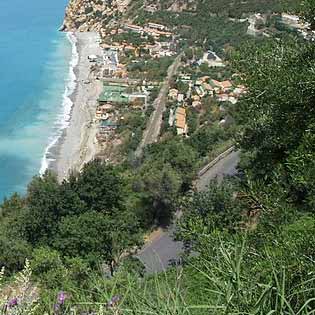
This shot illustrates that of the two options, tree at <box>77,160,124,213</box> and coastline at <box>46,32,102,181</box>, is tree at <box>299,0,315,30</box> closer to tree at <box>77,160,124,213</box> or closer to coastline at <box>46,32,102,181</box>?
tree at <box>77,160,124,213</box>

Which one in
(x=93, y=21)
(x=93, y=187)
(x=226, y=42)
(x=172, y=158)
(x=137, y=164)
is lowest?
(x=93, y=21)

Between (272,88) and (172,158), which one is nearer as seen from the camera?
(272,88)

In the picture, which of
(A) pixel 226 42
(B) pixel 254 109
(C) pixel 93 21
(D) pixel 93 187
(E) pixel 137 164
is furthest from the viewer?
(C) pixel 93 21

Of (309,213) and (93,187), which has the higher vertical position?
(309,213)

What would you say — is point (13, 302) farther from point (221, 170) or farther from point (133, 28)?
point (133, 28)

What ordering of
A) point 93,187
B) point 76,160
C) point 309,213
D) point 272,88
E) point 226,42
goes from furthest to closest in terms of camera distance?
1. point 226,42
2. point 76,160
3. point 93,187
4. point 272,88
5. point 309,213

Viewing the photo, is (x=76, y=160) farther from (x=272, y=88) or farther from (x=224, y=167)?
(x=272, y=88)

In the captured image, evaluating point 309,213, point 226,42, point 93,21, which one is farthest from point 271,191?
point 93,21
